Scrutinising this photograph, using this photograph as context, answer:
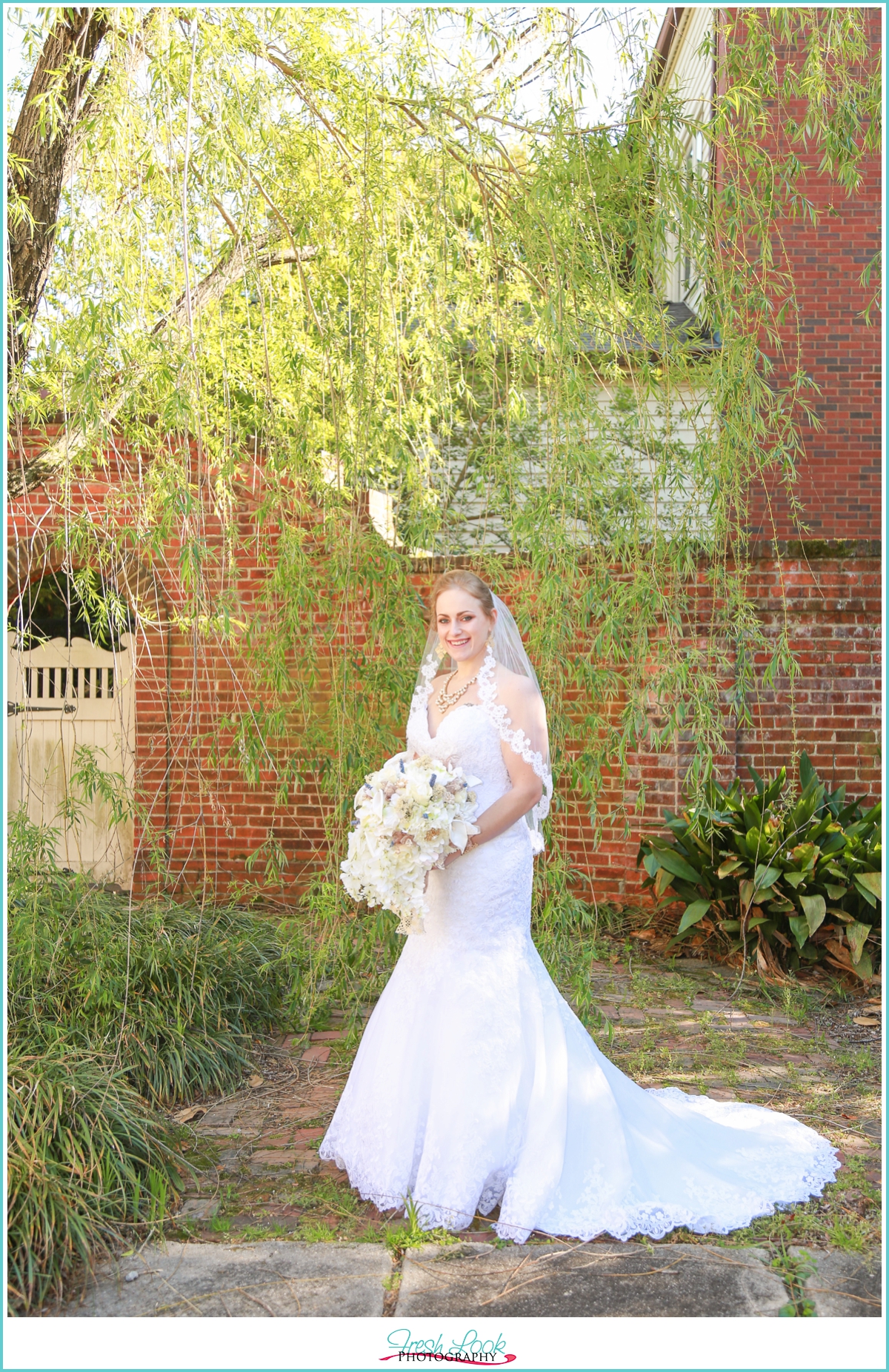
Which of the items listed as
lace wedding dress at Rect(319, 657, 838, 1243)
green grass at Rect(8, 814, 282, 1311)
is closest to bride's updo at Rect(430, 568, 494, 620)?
lace wedding dress at Rect(319, 657, 838, 1243)

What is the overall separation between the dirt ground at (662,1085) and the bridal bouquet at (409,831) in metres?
0.87

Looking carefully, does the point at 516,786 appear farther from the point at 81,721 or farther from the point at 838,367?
the point at 838,367

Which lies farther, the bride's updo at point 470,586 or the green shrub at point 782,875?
the green shrub at point 782,875

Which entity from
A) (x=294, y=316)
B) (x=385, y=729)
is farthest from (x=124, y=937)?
(x=294, y=316)

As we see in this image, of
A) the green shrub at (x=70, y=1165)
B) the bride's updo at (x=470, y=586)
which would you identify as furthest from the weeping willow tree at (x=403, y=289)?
the green shrub at (x=70, y=1165)

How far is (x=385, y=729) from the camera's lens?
158 inches

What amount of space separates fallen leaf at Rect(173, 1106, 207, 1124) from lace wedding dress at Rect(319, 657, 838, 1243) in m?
0.61

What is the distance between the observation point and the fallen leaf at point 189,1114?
3494mm

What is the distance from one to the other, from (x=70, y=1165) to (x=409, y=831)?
48.4 inches

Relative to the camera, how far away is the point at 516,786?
3004 millimetres

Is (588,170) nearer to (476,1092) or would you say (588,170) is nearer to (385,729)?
(385,729)

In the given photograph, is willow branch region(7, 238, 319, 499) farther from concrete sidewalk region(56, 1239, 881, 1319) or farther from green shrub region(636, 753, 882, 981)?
green shrub region(636, 753, 882, 981)

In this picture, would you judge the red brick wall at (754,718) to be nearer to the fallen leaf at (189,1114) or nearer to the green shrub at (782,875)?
the green shrub at (782,875)

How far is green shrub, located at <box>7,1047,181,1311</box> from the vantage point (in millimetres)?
2479
